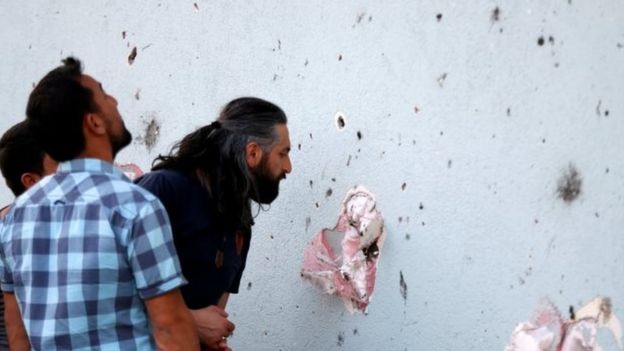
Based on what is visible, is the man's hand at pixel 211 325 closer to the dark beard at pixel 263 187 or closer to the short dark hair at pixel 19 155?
the dark beard at pixel 263 187

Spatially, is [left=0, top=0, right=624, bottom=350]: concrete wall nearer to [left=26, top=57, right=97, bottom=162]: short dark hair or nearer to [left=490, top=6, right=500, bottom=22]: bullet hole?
[left=490, top=6, right=500, bottom=22]: bullet hole

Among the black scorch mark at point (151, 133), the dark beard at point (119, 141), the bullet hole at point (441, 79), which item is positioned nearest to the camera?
the dark beard at point (119, 141)

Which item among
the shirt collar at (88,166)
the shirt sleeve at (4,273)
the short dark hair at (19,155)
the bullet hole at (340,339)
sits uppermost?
the shirt collar at (88,166)

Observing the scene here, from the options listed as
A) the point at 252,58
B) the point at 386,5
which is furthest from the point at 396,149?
the point at 252,58

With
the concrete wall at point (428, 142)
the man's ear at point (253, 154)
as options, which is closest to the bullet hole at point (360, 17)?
the concrete wall at point (428, 142)

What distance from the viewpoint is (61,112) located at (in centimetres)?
219

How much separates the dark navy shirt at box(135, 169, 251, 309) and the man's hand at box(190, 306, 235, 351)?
44mm

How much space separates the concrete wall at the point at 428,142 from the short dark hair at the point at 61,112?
1.11 m

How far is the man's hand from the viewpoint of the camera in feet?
8.66

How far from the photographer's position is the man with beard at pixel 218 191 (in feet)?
8.66

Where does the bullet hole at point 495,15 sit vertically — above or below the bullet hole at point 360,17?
above

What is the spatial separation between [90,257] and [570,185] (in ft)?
4.20

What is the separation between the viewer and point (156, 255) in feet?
7.14

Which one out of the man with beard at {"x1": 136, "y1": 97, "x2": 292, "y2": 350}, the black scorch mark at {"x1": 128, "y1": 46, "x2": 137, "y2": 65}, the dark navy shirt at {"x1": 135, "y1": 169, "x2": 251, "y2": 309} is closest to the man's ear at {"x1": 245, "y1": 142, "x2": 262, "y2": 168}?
the man with beard at {"x1": 136, "y1": 97, "x2": 292, "y2": 350}
